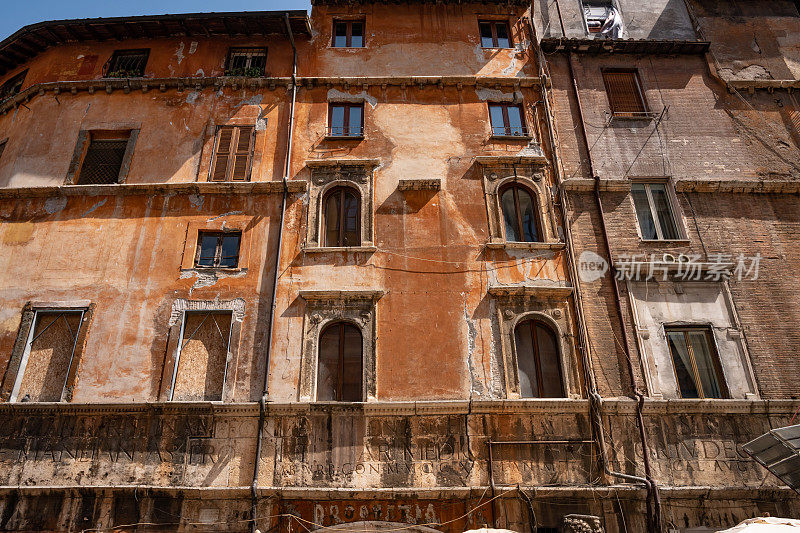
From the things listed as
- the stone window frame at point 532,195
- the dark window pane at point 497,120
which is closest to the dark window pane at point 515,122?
the dark window pane at point 497,120

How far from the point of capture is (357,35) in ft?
54.9

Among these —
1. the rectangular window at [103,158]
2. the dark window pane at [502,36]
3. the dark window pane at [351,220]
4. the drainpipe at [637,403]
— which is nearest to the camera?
the drainpipe at [637,403]

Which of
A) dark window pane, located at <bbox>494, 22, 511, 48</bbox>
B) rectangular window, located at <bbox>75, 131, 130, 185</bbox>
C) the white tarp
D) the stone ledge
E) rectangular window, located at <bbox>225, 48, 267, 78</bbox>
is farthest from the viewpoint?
dark window pane, located at <bbox>494, 22, 511, 48</bbox>

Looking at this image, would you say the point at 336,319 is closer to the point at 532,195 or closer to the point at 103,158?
the point at 532,195

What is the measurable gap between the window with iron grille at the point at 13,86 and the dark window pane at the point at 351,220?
10585 millimetres

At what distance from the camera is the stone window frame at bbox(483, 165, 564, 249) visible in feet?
43.7

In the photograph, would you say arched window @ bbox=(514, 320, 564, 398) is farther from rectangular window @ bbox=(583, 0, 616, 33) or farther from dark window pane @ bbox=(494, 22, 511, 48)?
rectangular window @ bbox=(583, 0, 616, 33)

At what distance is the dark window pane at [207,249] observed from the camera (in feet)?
43.8

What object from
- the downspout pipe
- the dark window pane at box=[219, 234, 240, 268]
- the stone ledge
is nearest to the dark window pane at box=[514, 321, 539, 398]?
the downspout pipe

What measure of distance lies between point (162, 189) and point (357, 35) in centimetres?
692

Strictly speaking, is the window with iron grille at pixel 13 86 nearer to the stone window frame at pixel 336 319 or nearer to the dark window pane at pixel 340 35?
the dark window pane at pixel 340 35

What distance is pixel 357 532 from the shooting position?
10672mm

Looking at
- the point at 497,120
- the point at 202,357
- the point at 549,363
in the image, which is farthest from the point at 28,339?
the point at 497,120

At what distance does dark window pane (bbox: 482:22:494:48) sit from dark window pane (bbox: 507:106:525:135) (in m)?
2.30
